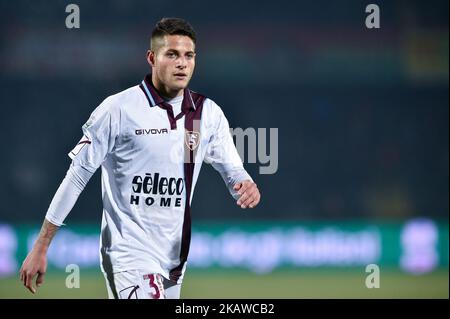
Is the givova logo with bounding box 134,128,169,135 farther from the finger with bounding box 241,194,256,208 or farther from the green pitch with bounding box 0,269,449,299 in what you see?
the green pitch with bounding box 0,269,449,299

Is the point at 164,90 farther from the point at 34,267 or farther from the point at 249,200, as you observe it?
the point at 34,267

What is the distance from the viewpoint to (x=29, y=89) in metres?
10.8

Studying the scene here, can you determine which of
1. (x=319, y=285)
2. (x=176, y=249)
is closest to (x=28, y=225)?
(x=319, y=285)

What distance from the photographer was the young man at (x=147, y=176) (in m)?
5.33

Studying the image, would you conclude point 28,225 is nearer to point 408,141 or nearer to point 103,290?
point 103,290

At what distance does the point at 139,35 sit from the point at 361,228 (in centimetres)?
321

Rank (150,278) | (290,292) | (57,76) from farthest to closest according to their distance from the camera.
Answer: (57,76)
(290,292)
(150,278)

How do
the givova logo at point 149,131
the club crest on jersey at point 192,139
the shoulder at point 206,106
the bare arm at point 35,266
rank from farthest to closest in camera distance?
the shoulder at point 206,106 < the club crest on jersey at point 192,139 < the givova logo at point 149,131 < the bare arm at point 35,266

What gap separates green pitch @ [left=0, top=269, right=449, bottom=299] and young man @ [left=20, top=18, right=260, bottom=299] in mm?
4342

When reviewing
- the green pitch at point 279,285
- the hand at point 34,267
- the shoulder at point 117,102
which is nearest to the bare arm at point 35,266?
the hand at point 34,267

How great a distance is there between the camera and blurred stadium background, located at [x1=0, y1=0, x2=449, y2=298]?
10.4m

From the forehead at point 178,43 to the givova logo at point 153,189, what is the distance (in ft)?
2.36

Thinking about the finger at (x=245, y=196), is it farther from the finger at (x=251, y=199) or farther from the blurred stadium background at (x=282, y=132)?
the blurred stadium background at (x=282, y=132)

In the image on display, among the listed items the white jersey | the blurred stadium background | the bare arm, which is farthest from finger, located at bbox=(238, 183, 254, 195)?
the blurred stadium background
